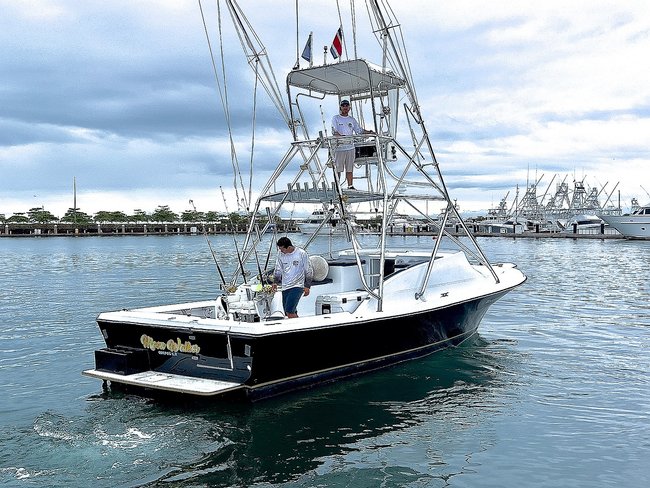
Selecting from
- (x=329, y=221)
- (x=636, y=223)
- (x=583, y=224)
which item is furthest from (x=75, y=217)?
(x=329, y=221)

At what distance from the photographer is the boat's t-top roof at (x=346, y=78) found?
11406mm

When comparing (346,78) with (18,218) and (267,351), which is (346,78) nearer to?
(267,351)

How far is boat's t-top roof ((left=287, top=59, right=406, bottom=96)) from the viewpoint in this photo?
11406 millimetres

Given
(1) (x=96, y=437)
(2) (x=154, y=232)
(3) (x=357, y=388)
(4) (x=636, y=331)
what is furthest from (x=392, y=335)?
(2) (x=154, y=232)

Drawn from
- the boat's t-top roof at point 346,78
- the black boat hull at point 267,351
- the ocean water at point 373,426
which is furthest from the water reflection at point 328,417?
the boat's t-top roof at point 346,78

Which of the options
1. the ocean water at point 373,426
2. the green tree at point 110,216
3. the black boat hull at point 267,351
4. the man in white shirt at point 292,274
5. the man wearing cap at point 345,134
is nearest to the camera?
the ocean water at point 373,426

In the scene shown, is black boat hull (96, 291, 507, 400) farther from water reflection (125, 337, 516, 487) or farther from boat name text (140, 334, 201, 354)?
water reflection (125, 337, 516, 487)

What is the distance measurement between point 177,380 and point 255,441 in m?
1.57

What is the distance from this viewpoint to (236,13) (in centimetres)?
1034

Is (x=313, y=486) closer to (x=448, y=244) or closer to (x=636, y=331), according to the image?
(x=636, y=331)

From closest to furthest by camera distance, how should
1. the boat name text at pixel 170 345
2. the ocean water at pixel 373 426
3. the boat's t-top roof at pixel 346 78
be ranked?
the ocean water at pixel 373 426 → the boat name text at pixel 170 345 → the boat's t-top roof at pixel 346 78

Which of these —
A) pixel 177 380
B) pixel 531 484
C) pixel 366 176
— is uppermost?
pixel 366 176

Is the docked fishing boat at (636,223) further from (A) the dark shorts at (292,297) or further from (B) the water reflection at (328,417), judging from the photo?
(A) the dark shorts at (292,297)

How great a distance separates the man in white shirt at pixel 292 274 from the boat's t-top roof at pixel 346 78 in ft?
10.7
